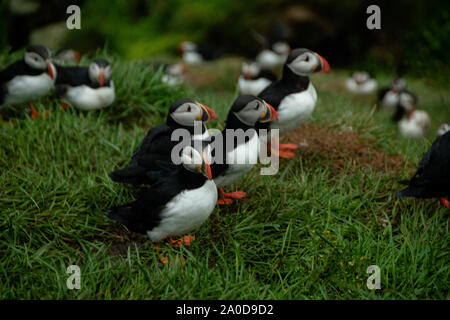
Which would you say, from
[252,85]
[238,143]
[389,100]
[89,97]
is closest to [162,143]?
[238,143]

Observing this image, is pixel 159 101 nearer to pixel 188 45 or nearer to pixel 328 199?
pixel 328 199

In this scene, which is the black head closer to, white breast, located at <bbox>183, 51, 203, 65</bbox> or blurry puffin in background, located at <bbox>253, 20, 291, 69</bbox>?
blurry puffin in background, located at <bbox>253, 20, 291, 69</bbox>

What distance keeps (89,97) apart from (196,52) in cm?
610

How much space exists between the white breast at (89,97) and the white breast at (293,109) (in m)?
1.77

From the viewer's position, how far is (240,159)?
3025 millimetres

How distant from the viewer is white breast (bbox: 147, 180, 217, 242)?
263 centimetres

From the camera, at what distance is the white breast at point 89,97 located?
4406mm

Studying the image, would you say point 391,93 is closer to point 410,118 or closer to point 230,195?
point 410,118

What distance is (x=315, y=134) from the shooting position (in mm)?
4473

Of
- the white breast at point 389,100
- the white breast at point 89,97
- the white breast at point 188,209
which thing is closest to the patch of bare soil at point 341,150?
the white breast at point 188,209

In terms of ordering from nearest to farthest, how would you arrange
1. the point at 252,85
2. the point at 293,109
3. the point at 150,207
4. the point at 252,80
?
the point at 150,207 → the point at 293,109 → the point at 252,85 → the point at 252,80

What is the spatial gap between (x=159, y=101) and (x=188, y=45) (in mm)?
5497

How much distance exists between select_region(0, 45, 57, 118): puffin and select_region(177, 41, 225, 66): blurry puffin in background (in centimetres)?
570
